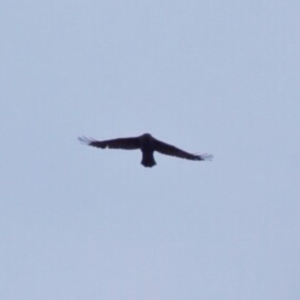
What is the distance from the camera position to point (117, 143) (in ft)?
58.1

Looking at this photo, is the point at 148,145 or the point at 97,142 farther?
the point at 97,142

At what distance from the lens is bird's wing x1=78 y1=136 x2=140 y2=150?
17.4 m

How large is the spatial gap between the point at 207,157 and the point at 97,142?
3244 millimetres

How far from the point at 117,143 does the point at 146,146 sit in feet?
4.23

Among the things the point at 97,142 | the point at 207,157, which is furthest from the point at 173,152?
the point at 97,142

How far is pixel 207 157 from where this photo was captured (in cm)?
A: 1784

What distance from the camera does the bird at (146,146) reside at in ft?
54.0

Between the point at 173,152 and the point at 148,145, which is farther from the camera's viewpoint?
the point at 173,152

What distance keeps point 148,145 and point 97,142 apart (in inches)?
74.9

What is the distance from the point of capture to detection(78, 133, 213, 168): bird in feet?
54.0

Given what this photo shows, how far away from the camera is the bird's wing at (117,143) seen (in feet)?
57.0

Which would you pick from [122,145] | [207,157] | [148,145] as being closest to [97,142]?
[122,145]

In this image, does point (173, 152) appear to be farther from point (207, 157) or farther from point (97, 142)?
point (97, 142)

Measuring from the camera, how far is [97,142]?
1795 centimetres
